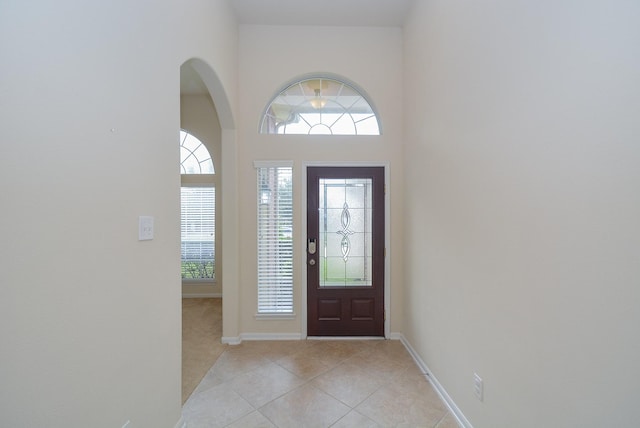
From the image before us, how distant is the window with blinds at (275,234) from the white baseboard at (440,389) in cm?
138

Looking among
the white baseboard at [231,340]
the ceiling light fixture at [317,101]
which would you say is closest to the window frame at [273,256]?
the white baseboard at [231,340]

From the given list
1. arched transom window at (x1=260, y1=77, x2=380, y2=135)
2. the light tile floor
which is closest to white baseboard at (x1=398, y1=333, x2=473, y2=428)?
the light tile floor

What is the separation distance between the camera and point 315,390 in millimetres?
2160

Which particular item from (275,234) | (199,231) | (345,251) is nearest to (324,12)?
(275,234)

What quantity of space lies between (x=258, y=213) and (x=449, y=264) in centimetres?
206

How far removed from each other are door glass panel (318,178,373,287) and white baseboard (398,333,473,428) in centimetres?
80

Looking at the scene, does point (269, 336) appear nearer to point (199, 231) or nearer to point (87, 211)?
point (87, 211)

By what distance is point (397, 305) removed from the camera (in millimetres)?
3084

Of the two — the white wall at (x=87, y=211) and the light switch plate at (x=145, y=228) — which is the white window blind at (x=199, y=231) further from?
the light switch plate at (x=145, y=228)

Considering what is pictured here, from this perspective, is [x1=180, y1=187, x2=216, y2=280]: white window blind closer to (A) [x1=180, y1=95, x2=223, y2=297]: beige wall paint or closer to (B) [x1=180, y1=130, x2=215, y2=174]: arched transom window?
(A) [x1=180, y1=95, x2=223, y2=297]: beige wall paint

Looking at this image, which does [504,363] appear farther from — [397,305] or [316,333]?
[316,333]

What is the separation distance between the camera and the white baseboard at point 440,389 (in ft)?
5.85

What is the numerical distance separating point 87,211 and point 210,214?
12.7 feet

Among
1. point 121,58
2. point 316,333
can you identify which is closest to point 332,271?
point 316,333
